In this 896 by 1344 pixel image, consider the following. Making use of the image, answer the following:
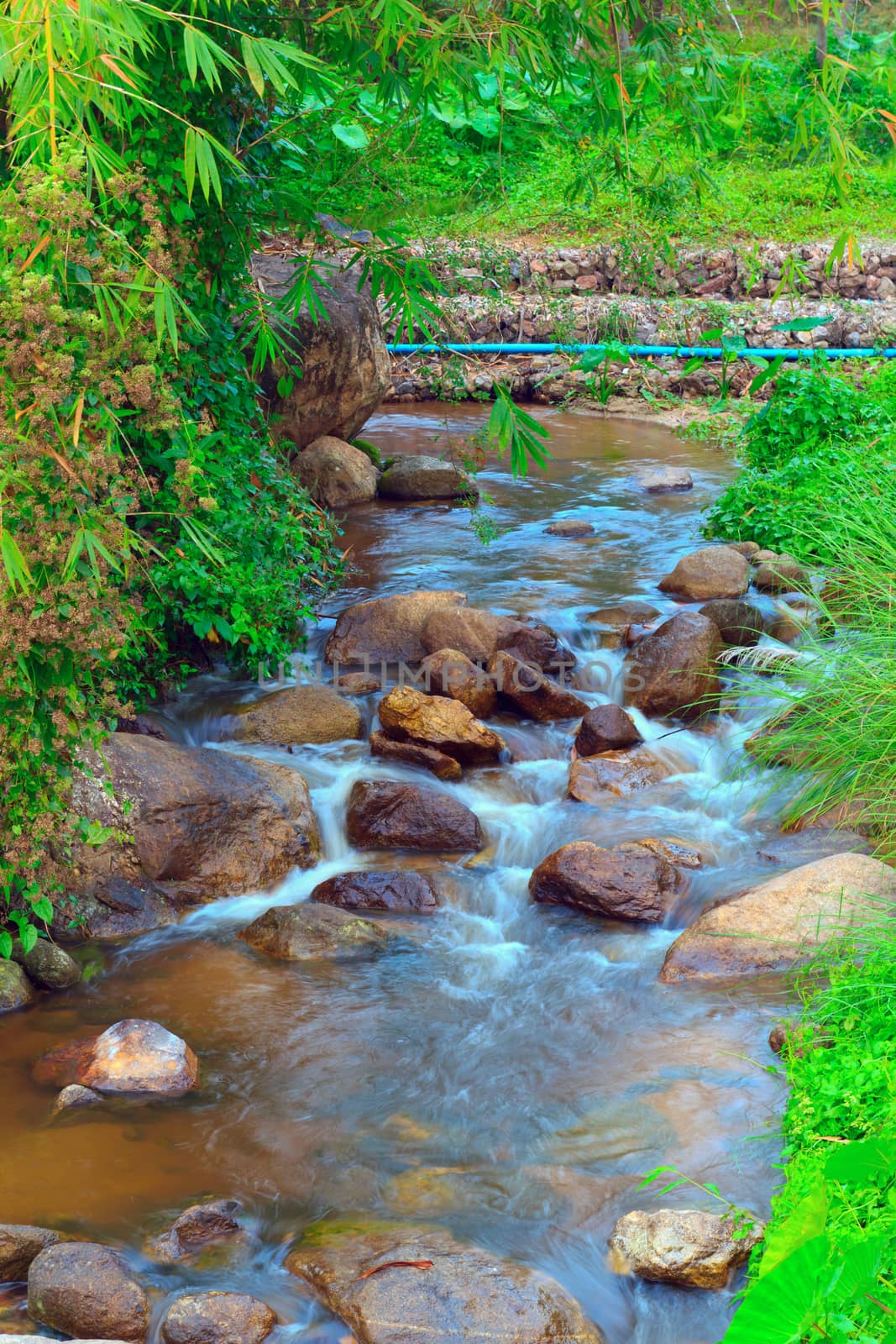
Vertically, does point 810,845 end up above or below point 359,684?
below

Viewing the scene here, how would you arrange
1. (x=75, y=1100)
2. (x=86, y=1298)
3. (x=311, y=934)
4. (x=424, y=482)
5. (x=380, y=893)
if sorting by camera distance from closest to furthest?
1. (x=86, y=1298)
2. (x=75, y=1100)
3. (x=311, y=934)
4. (x=380, y=893)
5. (x=424, y=482)

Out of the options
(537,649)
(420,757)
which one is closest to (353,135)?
(537,649)

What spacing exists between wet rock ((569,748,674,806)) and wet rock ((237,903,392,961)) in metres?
1.60

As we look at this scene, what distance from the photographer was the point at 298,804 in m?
5.81

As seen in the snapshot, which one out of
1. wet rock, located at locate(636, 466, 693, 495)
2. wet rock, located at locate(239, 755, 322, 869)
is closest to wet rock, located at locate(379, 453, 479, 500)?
wet rock, located at locate(636, 466, 693, 495)

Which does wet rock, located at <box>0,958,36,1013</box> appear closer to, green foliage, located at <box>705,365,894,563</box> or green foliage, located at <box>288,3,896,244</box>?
green foliage, located at <box>288,3,896,244</box>

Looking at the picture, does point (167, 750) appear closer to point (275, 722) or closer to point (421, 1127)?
point (275, 722)

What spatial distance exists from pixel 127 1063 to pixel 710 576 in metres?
→ 5.54

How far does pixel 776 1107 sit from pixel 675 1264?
0.81 m

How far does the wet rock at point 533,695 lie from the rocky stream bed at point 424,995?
0.02 m

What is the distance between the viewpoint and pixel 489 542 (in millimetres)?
9492

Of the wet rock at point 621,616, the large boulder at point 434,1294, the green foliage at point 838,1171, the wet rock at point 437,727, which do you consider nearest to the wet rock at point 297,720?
the wet rock at point 437,727

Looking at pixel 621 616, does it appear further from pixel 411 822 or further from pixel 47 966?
pixel 47 966

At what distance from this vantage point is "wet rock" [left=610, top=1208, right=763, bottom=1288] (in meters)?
3.18
